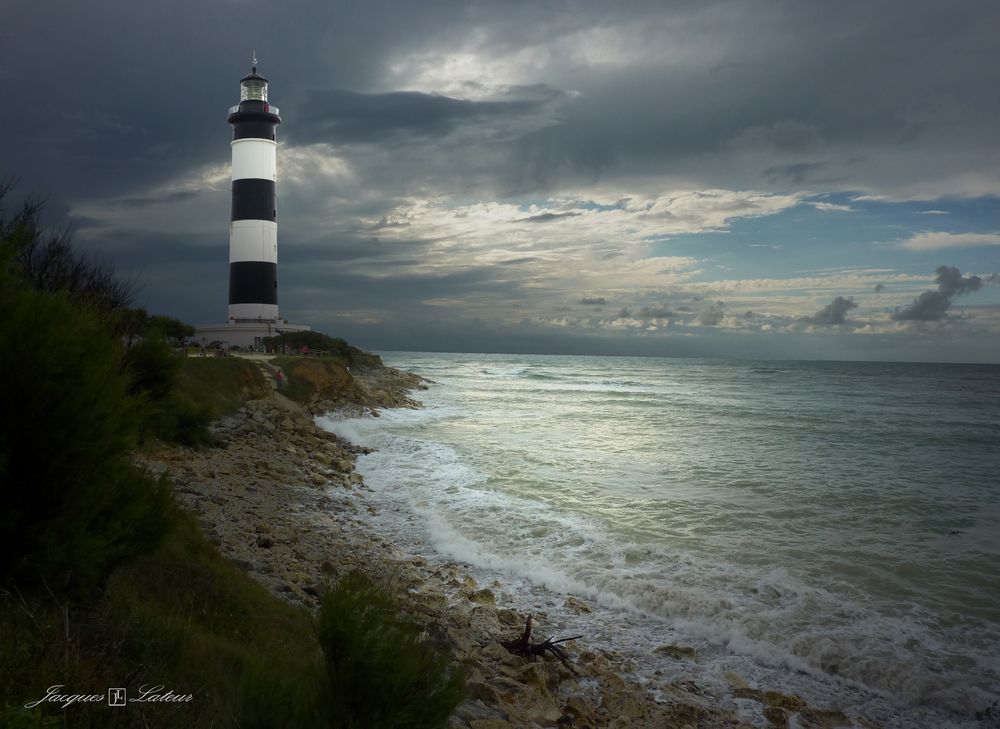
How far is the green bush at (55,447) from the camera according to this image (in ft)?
14.1

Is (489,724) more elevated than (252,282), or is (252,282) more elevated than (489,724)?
(252,282)

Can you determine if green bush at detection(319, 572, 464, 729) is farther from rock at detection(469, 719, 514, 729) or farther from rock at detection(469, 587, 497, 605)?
rock at detection(469, 587, 497, 605)

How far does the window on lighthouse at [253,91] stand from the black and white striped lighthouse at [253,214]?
2.27 feet

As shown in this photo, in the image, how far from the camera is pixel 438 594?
29.1 ft

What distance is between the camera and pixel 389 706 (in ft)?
10.8

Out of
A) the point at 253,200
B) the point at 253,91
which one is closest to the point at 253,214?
the point at 253,200

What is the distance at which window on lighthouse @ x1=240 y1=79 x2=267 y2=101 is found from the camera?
41719mm

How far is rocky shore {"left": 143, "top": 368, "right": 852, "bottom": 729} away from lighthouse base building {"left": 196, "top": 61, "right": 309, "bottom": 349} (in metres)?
25.7

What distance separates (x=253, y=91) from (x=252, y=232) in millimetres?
10701

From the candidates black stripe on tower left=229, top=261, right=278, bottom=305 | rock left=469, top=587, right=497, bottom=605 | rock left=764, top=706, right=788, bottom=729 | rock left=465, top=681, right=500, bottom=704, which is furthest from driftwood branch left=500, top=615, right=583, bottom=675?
black stripe on tower left=229, top=261, right=278, bottom=305

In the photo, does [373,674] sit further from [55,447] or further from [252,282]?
[252,282]

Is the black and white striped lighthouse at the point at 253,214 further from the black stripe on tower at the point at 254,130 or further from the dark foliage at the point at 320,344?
the dark foliage at the point at 320,344

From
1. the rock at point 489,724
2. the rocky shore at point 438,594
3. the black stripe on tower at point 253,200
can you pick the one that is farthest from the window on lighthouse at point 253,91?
the rock at point 489,724

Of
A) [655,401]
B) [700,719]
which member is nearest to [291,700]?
[700,719]
